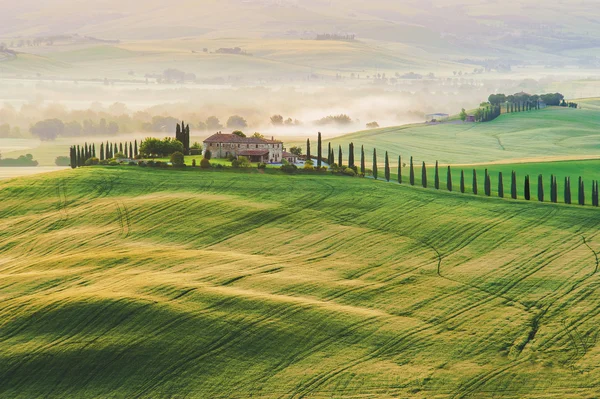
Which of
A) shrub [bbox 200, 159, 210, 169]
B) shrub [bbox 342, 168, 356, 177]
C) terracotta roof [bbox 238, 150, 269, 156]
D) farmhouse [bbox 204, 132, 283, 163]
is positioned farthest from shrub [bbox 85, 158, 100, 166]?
shrub [bbox 342, 168, 356, 177]

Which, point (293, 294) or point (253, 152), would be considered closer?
point (293, 294)

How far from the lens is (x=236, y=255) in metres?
84.2

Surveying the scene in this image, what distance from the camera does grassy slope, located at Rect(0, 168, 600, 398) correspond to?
198 feet

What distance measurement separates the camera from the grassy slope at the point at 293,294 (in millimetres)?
60438

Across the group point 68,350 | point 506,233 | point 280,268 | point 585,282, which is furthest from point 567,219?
point 68,350

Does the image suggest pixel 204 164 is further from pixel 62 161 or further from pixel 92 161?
pixel 62 161

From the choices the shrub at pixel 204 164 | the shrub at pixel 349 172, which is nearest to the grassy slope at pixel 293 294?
the shrub at pixel 204 164

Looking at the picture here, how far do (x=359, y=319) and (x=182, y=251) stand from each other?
22745mm

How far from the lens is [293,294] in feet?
240

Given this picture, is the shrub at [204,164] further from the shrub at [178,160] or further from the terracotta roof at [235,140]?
the terracotta roof at [235,140]

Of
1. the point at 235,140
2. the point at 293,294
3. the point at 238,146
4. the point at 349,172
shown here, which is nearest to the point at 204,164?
the point at 238,146

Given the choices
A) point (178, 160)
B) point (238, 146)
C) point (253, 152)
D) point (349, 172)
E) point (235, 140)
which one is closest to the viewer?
point (178, 160)

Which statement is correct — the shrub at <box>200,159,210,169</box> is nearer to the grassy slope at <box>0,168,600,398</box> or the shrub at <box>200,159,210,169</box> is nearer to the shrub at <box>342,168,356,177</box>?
the grassy slope at <box>0,168,600,398</box>

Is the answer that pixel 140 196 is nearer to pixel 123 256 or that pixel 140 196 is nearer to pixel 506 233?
pixel 123 256
